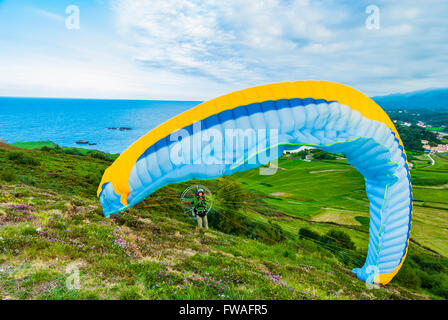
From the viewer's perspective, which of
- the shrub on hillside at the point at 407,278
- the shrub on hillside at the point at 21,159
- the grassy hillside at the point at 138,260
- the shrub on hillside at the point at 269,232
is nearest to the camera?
the grassy hillside at the point at 138,260

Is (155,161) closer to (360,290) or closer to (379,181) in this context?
(379,181)

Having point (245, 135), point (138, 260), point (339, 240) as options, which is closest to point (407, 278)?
point (339, 240)

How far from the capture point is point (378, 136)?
4684 mm

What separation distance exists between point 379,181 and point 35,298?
23.1 feet

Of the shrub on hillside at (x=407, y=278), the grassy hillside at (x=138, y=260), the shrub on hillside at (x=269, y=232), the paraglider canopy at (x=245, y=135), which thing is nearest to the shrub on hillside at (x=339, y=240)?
the shrub on hillside at (x=407, y=278)

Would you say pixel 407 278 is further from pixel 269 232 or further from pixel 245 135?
pixel 245 135

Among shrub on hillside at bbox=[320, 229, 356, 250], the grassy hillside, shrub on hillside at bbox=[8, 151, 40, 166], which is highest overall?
shrub on hillside at bbox=[8, 151, 40, 166]

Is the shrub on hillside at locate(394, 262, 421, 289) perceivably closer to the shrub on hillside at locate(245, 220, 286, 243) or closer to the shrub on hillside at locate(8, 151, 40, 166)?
the shrub on hillside at locate(245, 220, 286, 243)

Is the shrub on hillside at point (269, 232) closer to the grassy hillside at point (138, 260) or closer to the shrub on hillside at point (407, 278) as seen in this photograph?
the grassy hillside at point (138, 260)

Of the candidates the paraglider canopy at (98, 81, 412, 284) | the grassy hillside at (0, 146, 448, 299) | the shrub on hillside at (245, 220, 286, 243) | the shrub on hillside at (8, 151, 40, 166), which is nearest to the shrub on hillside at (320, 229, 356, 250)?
the shrub on hillside at (245, 220, 286, 243)

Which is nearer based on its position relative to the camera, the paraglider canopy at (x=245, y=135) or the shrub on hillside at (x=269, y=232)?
the paraglider canopy at (x=245, y=135)

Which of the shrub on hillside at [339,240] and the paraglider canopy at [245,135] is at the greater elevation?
the paraglider canopy at [245,135]

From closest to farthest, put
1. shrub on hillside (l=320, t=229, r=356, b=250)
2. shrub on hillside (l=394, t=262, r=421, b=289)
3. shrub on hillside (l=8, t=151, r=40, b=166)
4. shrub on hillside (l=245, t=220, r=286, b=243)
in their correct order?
shrub on hillside (l=394, t=262, r=421, b=289)
shrub on hillside (l=245, t=220, r=286, b=243)
shrub on hillside (l=320, t=229, r=356, b=250)
shrub on hillside (l=8, t=151, r=40, b=166)
